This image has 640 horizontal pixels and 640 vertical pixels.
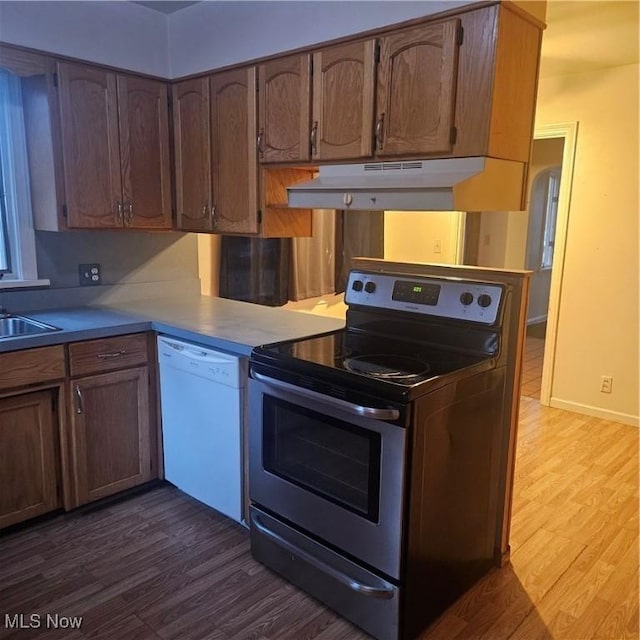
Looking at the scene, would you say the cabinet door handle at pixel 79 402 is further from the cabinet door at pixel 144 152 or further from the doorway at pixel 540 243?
the doorway at pixel 540 243

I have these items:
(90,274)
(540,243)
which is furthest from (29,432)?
(540,243)

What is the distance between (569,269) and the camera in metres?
4.07

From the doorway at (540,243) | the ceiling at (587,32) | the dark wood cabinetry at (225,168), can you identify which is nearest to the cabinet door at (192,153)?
the dark wood cabinetry at (225,168)

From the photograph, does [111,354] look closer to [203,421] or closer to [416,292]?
[203,421]

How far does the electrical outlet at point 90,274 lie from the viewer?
3.04 metres

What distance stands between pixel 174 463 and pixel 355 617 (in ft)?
3.88

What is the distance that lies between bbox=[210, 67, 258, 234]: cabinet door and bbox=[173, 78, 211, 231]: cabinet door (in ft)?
0.18

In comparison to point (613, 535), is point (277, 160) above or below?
above

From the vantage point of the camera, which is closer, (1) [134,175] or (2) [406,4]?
(2) [406,4]

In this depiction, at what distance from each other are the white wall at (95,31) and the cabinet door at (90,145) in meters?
0.10

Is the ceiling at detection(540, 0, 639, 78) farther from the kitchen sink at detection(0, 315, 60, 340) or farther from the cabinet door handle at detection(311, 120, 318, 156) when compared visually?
the kitchen sink at detection(0, 315, 60, 340)

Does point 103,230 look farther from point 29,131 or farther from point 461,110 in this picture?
point 461,110

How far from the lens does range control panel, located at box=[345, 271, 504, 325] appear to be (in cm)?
200

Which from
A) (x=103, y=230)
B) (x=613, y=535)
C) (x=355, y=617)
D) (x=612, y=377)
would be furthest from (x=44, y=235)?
(x=612, y=377)
